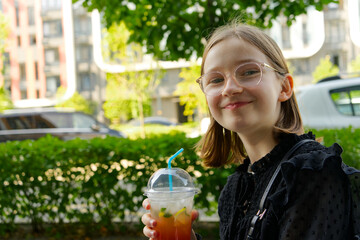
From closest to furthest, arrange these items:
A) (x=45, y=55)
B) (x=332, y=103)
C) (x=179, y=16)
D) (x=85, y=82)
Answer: (x=179, y=16), (x=332, y=103), (x=45, y=55), (x=85, y=82)

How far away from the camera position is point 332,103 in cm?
652

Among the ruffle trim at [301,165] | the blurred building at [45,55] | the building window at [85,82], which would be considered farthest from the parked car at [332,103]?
the building window at [85,82]

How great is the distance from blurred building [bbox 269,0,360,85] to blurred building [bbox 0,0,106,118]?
19557mm

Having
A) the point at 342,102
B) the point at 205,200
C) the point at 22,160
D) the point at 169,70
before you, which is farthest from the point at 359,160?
the point at 169,70

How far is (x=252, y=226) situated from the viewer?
135cm

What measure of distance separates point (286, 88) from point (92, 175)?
366cm

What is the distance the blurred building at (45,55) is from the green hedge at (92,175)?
38.4 m

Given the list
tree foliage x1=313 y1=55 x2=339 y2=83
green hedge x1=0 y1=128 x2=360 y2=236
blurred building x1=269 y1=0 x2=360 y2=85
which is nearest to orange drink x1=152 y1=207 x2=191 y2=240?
green hedge x1=0 y1=128 x2=360 y2=236

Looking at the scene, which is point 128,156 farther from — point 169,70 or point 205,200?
point 169,70

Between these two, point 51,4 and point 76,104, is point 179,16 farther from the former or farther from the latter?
point 51,4

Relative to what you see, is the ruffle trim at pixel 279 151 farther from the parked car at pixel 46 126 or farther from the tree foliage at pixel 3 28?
the tree foliage at pixel 3 28

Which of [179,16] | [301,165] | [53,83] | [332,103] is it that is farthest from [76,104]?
[301,165]

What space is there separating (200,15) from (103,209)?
2693 millimetres

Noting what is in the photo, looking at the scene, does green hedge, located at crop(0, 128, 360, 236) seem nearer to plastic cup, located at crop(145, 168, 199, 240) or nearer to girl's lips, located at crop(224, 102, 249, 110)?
plastic cup, located at crop(145, 168, 199, 240)
